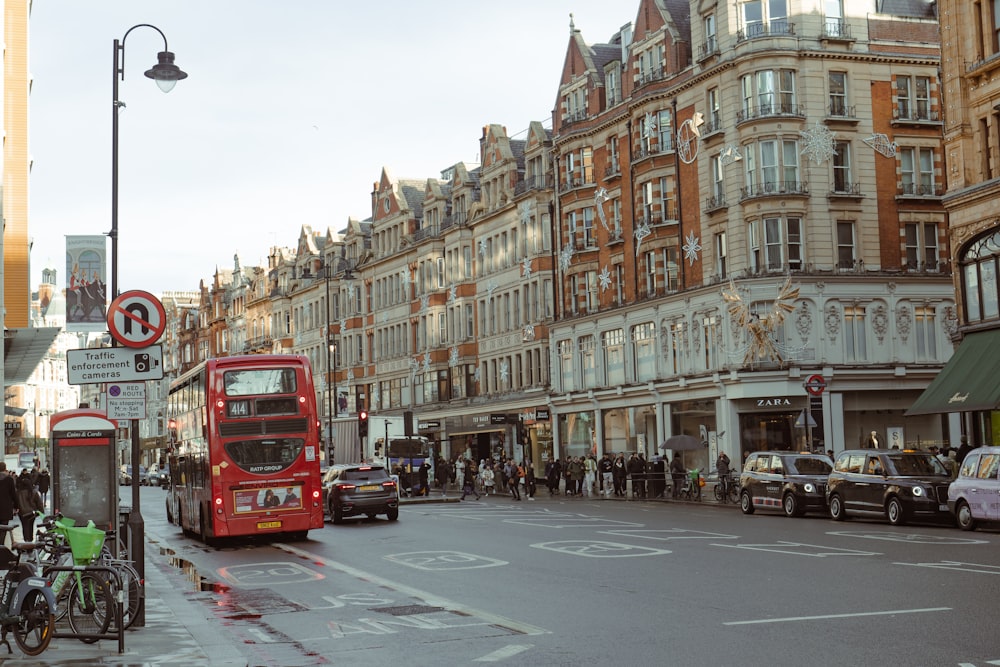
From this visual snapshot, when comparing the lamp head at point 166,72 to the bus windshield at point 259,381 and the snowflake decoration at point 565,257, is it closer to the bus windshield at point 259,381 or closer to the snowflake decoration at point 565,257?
the bus windshield at point 259,381

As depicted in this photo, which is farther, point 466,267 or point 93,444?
point 466,267

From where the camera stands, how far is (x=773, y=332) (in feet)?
155

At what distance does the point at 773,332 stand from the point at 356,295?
4653 centimetres

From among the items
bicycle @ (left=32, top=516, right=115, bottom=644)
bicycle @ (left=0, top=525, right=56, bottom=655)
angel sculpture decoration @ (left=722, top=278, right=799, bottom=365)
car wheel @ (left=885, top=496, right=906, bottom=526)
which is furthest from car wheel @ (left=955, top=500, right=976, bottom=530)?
angel sculpture decoration @ (left=722, top=278, right=799, bottom=365)

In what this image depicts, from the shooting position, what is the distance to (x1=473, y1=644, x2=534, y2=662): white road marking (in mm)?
10625

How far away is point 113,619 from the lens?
1179cm

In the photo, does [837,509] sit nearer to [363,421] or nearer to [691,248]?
[691,248]

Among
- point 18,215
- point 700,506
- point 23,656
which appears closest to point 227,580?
point 23,656

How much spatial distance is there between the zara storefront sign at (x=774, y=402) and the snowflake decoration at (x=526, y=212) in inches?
802

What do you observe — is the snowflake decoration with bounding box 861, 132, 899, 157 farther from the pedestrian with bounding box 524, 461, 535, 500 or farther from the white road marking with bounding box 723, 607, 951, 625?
the white road marking with bounding box 723, 607, 951, 625

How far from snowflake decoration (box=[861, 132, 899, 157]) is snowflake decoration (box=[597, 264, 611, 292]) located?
1366cm

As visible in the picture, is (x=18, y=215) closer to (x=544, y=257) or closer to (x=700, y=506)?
(x=700, y=506)

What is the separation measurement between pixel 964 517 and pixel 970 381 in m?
8.97

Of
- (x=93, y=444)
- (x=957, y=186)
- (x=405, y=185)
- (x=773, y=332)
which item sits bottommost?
(x=93, y=444)
